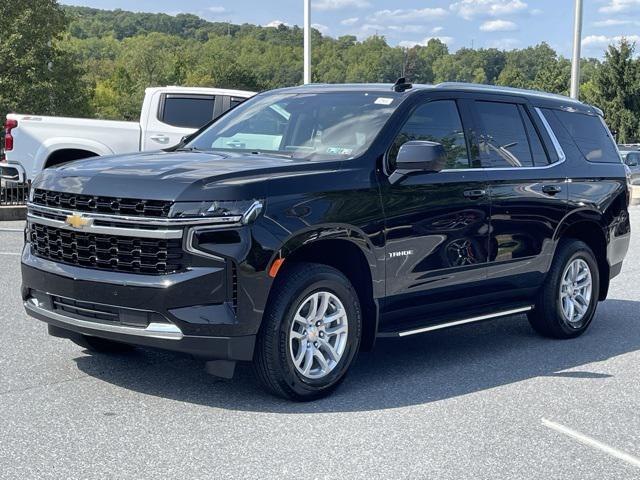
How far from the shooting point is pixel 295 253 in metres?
5.22

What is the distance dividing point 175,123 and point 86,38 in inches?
5859

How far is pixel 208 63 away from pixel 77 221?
118 m

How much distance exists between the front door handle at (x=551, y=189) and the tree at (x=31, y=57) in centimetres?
3493

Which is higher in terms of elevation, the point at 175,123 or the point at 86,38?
the point at 86,38

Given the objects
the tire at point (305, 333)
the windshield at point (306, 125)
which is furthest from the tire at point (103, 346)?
the windshield at point (306, 125)

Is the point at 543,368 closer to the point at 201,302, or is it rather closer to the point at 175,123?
the point at 201,302

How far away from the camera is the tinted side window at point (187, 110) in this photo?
14.2m

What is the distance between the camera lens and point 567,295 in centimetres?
733

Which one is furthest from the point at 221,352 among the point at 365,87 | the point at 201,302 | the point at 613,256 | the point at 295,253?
the point at 613,256

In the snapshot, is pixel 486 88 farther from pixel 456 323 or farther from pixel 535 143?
pixel 456 323

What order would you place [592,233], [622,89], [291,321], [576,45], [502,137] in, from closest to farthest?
[291,321], [502,137], [592,233], [576,45], [622,89]

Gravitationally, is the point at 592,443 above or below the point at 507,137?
below

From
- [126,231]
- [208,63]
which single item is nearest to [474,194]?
[126,231]

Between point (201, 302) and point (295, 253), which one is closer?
point (201, 302)
